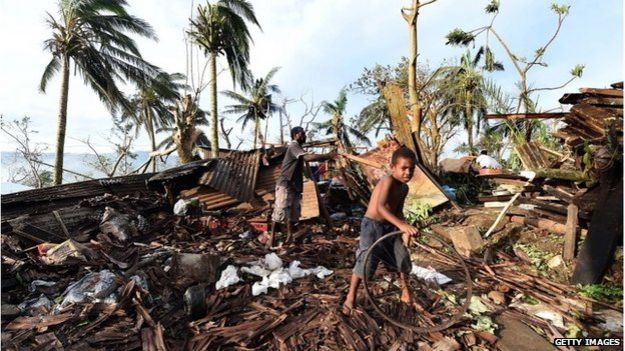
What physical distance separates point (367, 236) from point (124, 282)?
9.47ft

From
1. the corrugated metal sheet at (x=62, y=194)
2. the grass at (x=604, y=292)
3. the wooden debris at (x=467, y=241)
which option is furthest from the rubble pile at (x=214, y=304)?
the corrugated metal sheet at (x=62, y=194)

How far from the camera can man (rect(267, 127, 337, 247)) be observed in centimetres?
524

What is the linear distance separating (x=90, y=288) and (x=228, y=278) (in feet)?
5.05

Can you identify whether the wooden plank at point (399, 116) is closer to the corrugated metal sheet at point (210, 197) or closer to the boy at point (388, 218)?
the corrugated metal sheet at point (210, 197)

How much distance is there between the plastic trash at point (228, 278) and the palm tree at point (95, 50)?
12.6 metres

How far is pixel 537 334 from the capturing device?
2932mm

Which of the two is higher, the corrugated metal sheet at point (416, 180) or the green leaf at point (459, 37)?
the green leaf at point (459, 37)

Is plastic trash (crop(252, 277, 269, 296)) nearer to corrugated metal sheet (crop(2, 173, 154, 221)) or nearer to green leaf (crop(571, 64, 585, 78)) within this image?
corrugated metal sheet (crop(2, 173, 154, 221))

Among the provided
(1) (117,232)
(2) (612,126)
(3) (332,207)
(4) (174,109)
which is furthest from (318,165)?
(2) (612,126)

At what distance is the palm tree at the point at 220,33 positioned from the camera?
15.7 m

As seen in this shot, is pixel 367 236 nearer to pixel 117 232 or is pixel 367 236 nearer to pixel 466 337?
pixel 466 337

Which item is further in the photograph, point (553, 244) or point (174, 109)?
point (174, 109)

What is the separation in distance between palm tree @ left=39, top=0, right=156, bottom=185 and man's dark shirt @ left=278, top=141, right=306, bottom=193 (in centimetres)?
1215

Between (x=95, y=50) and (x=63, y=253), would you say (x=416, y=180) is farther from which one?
(x=95, y=50)
